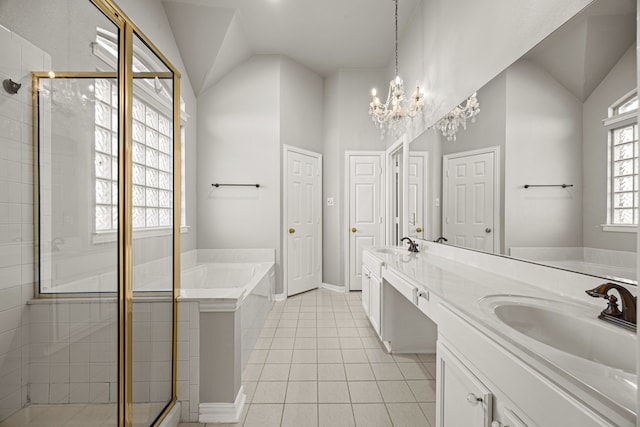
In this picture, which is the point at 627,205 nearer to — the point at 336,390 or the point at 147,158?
the point at 336,390

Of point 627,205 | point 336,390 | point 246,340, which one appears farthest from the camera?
point 246,340

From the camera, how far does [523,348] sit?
0.75 meters

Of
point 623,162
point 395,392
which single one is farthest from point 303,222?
point 623,162

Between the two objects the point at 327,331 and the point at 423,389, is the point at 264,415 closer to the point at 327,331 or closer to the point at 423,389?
the point at 423,389

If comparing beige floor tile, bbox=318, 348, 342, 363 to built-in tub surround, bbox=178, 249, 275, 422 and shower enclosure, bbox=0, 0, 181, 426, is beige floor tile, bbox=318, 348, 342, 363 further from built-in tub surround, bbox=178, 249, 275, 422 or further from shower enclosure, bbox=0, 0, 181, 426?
shower enclosure, bbox=0, 0, 181, 426

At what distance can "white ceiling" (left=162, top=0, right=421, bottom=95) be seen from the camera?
10.5ft

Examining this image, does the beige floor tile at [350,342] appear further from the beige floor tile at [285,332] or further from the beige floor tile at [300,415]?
the beige floor tile at [300,415]

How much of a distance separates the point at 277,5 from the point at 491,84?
252 cm

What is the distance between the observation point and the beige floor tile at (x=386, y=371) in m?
2.11

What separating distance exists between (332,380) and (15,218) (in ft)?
6.29

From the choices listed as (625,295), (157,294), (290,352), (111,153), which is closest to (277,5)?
(111,153)

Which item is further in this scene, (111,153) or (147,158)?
(147,158)

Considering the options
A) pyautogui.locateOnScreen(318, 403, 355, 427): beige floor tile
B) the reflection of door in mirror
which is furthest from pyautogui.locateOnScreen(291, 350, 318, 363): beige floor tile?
the reflection of door in mirror

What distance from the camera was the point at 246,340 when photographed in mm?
2295
